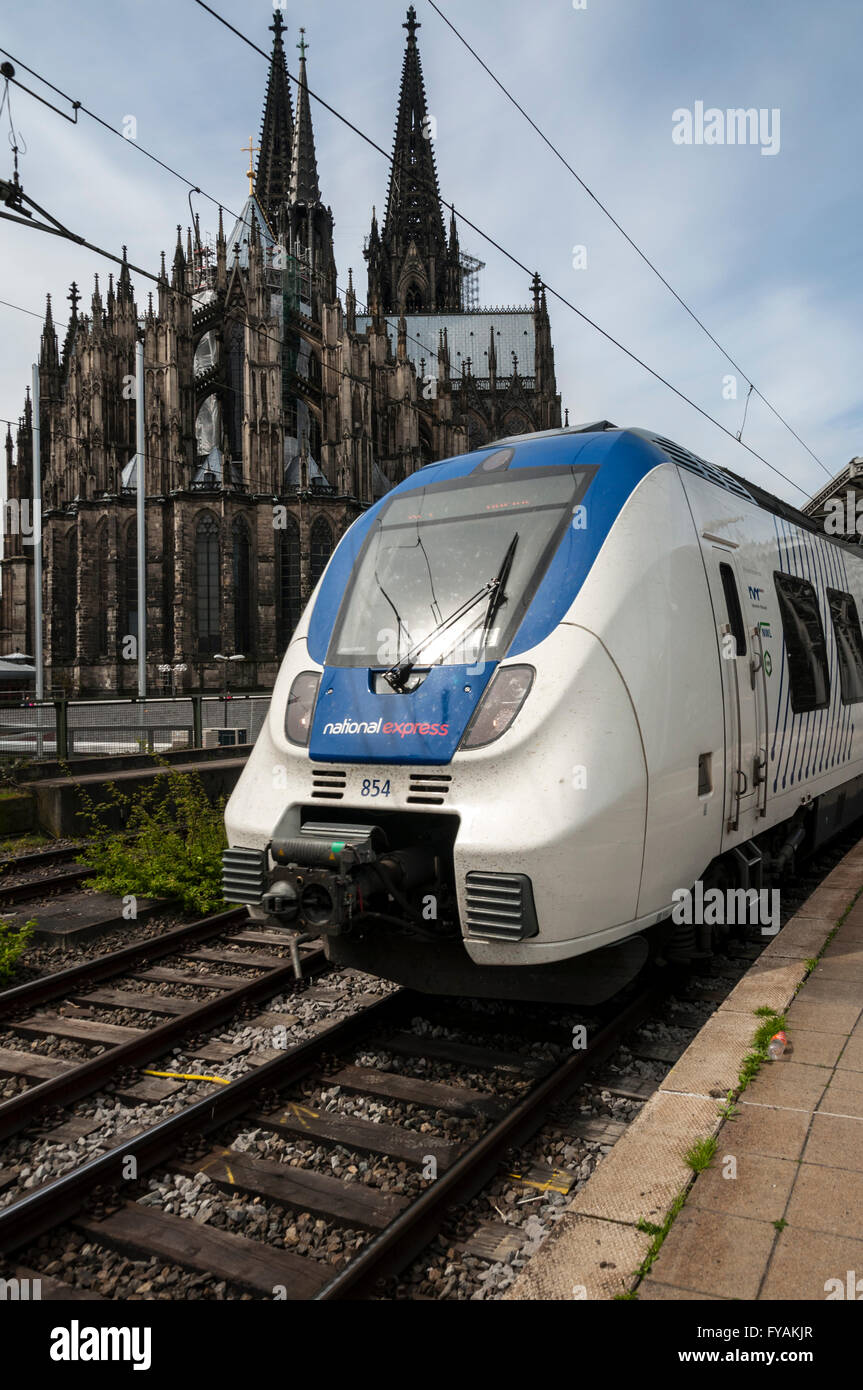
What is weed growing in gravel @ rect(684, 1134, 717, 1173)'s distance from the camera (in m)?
3.37

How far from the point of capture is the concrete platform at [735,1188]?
9.05 feet

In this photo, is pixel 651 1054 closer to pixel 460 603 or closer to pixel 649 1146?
pixel 649 1146

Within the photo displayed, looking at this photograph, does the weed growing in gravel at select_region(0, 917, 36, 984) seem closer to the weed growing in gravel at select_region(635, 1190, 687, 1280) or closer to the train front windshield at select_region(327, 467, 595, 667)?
the train front windshield at select_region(327, 467, 595, 667)

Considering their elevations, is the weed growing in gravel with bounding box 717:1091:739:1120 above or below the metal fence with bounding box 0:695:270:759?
below

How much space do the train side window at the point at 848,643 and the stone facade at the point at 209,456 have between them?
4287cm

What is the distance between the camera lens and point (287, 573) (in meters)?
52.6

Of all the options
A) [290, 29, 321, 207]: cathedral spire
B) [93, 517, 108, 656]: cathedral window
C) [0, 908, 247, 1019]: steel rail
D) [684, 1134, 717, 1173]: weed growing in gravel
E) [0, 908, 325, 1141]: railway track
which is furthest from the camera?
[290, 29, 321, 207]: cathedral spire

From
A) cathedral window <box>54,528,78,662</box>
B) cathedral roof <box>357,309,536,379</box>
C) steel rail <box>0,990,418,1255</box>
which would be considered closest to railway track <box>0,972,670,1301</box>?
steel rail <box>0,990,418,1255</box>

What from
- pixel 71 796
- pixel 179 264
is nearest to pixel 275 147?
pixel 179 264

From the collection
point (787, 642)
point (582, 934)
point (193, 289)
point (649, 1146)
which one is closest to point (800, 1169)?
point (649, 1146)

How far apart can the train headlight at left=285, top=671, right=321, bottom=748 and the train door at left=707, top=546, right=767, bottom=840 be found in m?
2.45

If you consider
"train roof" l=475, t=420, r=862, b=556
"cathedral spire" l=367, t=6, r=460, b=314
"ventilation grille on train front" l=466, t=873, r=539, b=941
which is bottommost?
"ventilation grille on train front" l=466, t=873, r=539, b=941

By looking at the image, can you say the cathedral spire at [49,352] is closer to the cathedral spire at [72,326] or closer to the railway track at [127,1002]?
the cathedral spire at [72,326]

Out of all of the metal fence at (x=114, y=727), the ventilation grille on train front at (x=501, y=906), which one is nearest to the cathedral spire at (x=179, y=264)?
the metal fence at (x=114, y=727)
